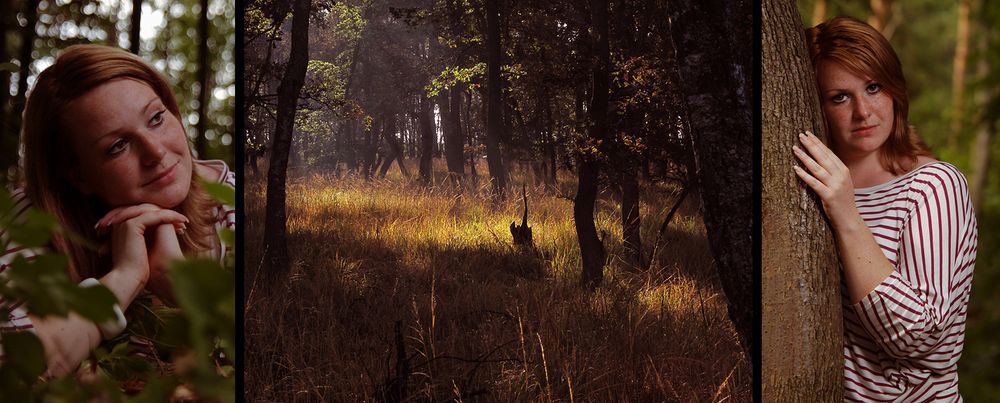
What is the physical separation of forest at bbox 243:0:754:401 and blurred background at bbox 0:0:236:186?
76 millimetres

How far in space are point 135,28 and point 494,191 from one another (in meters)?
0.89

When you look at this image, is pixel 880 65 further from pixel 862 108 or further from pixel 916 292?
pixel 916 292

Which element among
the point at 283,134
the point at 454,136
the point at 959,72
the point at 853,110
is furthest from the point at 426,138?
the point at 959,72

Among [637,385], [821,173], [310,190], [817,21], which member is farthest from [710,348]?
[310,190]

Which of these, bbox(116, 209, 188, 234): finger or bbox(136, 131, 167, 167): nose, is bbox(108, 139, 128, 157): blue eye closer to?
bbox(136, 131, 167, 167): nose

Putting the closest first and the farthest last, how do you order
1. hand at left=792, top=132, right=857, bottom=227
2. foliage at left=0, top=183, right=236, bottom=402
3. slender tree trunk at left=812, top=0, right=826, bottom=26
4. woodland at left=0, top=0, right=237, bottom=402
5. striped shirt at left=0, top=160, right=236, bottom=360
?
1. foliage at left=0, top=183, right=236, bottom=402
2. woodland at left=0, top=0, right=237, bottom=402
3. striped shirt at left=0, top=160, right=236, bottom=360
4. hand at left=792, top=132, right=857, bottom=227
5. slender tree trunk at left=812, top=0, right=826, bottom=26

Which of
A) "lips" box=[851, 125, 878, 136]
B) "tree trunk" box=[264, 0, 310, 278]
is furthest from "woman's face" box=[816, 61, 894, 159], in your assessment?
"tree trunk" box=[264, 0, 310, 278]

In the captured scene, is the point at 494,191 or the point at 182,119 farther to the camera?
the point at 494,191

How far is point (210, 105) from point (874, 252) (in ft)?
4.94

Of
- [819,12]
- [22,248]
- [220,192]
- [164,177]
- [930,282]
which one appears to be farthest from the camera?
[819,12]

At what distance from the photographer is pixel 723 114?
1.48 metres

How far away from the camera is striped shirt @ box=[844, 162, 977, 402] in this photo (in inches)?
45.5

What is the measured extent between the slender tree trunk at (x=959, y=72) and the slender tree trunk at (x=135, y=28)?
5.92ft

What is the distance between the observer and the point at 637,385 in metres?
1.49
